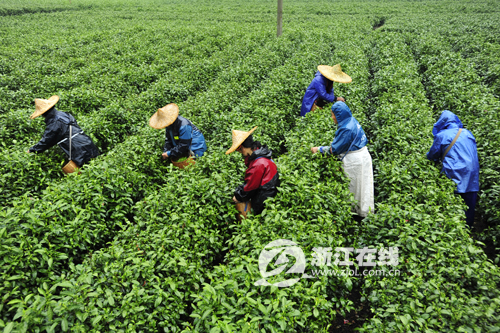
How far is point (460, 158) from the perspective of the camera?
13.5ft

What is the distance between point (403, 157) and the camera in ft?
15.2

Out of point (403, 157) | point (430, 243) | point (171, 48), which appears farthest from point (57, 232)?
point (171, 48)

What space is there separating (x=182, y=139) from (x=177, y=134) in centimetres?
16

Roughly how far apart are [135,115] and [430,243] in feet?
24.1

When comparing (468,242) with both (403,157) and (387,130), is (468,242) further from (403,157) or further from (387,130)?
(387,130)

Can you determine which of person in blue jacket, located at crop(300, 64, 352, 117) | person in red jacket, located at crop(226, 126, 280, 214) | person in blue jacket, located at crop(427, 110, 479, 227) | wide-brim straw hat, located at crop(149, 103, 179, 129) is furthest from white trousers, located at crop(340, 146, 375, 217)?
wide-brim straw hat, located at crop(149, 103, 179, 129)

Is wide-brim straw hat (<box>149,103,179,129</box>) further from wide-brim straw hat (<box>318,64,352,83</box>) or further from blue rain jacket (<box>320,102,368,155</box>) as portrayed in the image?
wide-brim straw hat (<box>318,64,352,83</box>)

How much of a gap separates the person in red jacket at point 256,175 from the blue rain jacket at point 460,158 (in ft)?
8.84

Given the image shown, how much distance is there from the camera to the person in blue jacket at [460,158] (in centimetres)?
410

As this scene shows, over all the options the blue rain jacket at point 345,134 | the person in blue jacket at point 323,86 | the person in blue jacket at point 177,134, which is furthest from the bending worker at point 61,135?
the person in blue jacket at point 323,86

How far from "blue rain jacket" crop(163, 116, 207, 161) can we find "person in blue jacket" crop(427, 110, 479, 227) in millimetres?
4211

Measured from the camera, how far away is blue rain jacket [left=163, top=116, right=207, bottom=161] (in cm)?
525

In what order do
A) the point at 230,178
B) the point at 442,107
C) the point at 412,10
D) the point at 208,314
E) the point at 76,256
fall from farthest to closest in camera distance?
the point at 412,10
the point at 442,107
the point at 230,178
the point at 76,256
the point at 208,314

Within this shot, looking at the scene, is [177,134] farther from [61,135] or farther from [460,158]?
[460,158]
